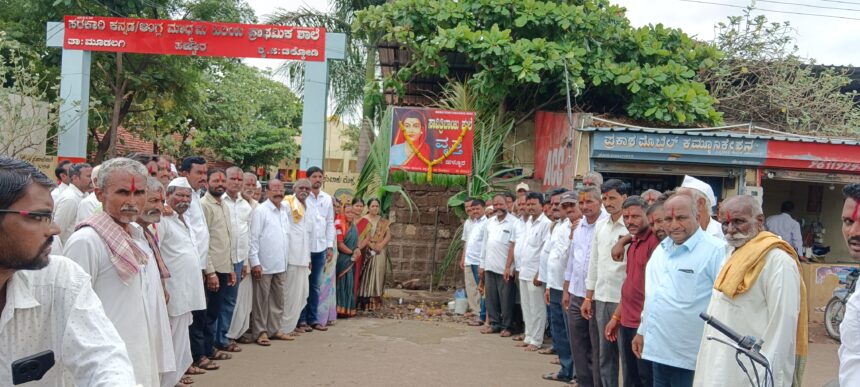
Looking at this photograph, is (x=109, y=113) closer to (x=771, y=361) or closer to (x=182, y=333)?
(x=182, y=333)

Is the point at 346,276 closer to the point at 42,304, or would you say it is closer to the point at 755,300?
the point at 755,300

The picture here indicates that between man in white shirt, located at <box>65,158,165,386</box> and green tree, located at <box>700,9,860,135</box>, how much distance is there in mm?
11444

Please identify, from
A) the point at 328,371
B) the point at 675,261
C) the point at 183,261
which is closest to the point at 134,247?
the point at 183,261

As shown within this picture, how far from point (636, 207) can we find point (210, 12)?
14861 mm

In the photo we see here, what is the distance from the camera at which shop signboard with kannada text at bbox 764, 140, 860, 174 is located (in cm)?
1034

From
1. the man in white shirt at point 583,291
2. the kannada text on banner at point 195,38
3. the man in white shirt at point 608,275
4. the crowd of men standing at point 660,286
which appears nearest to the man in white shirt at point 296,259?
the crowd of men standing at point 660,286

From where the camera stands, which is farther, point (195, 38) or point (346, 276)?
point (195, 38)

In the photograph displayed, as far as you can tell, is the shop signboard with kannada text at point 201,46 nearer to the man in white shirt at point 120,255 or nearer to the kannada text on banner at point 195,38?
the kannada text on banner at point 195,38

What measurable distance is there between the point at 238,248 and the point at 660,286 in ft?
15.9

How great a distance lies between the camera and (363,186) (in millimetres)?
13172

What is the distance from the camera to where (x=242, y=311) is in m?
8.39

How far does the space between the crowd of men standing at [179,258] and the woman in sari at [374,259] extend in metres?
1.04

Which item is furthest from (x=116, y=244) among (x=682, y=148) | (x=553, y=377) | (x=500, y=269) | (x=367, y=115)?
(x=367, y=115)

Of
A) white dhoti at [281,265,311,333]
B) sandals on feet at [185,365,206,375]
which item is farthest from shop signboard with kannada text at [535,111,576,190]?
sandals on feet at [185,365,206,375]
